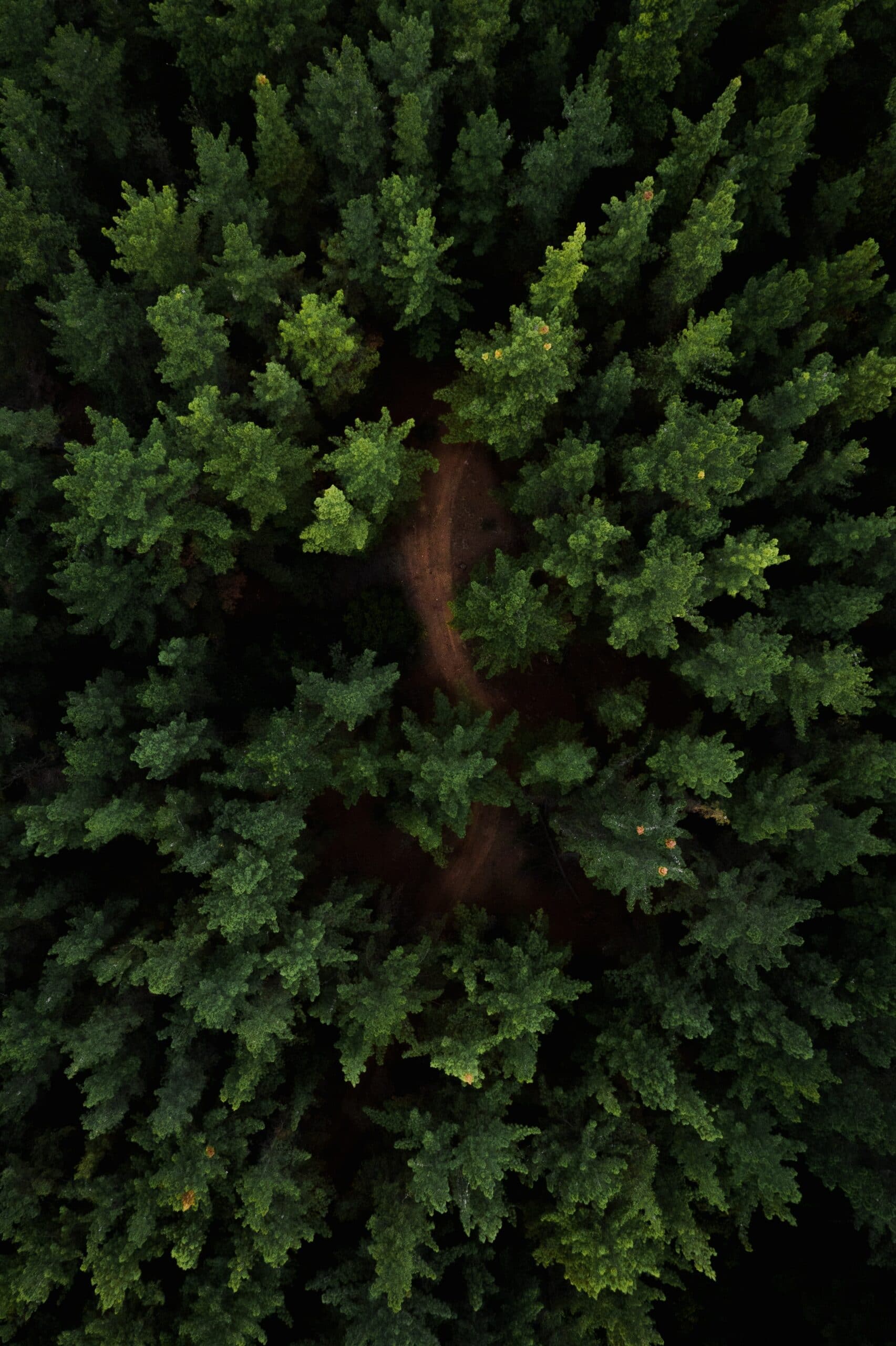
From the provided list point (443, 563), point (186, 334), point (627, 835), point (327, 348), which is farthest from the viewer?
point (443, 563)

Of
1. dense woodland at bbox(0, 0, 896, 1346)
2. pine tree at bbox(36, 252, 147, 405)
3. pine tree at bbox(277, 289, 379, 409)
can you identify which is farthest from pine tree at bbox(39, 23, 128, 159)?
pine tree at bbox(277, 289, 379, 409)

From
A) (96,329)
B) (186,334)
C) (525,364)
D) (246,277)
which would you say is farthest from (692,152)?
(96,329)

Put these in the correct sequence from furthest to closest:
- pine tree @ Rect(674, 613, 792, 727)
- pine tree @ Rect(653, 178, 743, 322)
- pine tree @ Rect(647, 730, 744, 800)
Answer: pine tree @ Rect(674, 613, 792, 727), pine tree @ Rect(647, 730, 744, 800), pine tree @ Rect(653, 178, 743, 322)

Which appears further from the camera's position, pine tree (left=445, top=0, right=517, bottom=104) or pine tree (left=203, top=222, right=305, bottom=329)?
pine tree (left=445, top=0, right=517, bottom=104)

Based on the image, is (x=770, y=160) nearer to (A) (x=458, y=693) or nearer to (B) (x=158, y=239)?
(B) (x=158, y=239)

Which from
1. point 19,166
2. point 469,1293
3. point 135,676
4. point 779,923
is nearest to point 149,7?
point 19,166

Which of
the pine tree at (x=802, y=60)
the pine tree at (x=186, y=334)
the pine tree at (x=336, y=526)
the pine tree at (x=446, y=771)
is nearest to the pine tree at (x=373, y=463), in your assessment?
the pine tree at (x=336, y=526)

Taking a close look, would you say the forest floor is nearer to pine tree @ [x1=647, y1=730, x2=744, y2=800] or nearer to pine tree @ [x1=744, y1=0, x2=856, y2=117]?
pine tree @ [x1=647, y1=730, x2=744, y2=800]

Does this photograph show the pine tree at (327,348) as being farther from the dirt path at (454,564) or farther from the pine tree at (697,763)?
the pine tree at (697,763)
